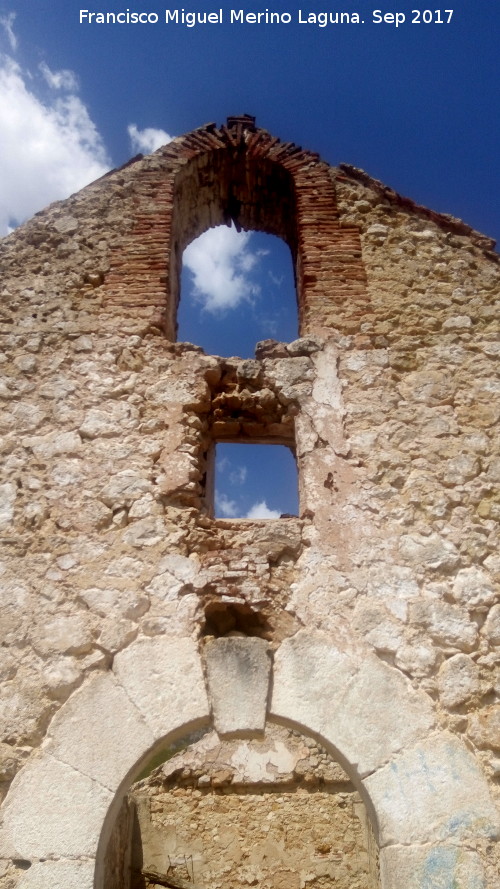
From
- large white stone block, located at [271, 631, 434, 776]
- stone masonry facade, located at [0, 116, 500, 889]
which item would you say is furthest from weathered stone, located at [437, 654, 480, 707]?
large white stone block, located at [271, 631, 434, 776]

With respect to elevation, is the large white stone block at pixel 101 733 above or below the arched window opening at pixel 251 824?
above

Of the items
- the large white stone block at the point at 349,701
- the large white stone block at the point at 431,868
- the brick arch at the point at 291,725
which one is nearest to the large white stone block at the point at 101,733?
the brick arch at the point at 291,725

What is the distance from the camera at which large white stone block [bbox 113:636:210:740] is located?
3158 mm

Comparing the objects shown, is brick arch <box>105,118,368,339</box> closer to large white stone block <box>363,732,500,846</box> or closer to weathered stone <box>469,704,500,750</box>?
weathered stone <box>469,704,500,750</box>

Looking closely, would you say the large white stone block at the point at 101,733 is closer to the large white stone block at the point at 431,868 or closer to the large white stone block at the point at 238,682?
the large white stone block at the point at 238,682

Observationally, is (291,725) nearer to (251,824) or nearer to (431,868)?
(431,868)

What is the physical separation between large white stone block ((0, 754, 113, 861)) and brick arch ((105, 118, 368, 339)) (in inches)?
109

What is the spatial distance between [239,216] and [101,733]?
4422 millimetres

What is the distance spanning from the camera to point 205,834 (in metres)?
7.48

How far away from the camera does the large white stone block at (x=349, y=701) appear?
3.10 metres

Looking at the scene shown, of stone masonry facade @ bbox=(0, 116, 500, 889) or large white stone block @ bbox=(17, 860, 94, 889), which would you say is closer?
large white stone block @ bbox=(17, 860, 94, 889)

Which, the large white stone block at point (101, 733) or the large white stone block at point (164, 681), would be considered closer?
the large white stone block at point (101, 733)

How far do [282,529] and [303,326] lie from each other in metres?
1.57

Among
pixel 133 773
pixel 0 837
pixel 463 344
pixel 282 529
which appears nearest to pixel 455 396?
pixel 463 344
